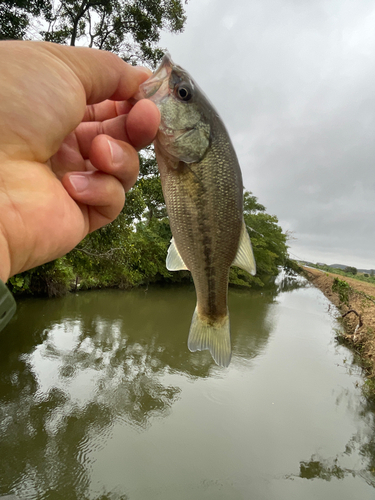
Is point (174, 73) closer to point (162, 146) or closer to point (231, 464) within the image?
point (162, 146)

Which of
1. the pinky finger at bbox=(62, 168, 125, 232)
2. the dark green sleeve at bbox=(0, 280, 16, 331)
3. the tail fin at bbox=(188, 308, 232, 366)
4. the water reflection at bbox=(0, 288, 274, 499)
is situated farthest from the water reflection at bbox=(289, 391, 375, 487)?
the dark green sleeve at bbox=(0, 280, 16, 331)

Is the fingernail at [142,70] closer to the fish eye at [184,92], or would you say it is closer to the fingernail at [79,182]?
the fish eye at [184,92]

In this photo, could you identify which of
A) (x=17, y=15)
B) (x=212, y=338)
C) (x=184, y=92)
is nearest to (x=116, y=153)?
(x=184, y=92)

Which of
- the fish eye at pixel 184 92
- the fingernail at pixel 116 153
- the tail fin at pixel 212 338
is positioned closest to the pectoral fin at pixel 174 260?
the tail fin at pixel 212 338

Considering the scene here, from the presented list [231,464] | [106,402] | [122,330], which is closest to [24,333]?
[122,330]

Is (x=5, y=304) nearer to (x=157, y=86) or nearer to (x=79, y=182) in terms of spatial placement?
(x=79, y=182)

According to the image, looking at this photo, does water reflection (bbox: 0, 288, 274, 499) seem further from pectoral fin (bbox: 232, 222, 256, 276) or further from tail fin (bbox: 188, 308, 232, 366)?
pectoral fin (bbox: 232, 222, 256, 276)
